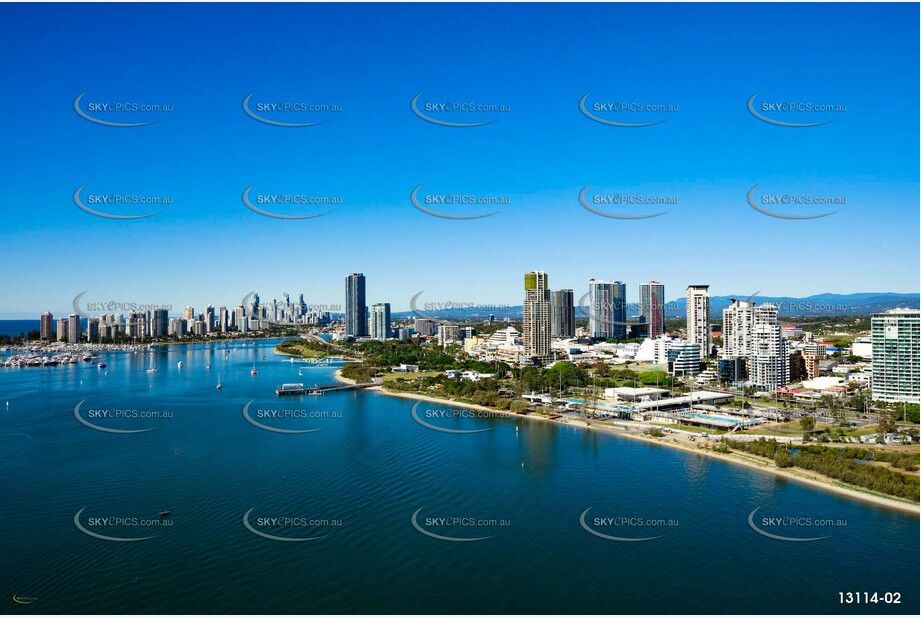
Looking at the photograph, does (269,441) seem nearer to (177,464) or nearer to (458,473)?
(177,464)

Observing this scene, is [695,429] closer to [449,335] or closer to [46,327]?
[449,335]

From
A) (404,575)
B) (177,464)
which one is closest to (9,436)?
(177,464)

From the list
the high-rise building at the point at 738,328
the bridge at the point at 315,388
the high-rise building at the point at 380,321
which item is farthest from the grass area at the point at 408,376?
the high-rise building at the point at 380,321

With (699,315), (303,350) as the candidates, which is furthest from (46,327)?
(699,315)

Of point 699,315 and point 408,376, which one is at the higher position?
point 699,315

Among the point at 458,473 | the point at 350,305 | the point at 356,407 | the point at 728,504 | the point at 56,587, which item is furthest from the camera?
the point at 350,305

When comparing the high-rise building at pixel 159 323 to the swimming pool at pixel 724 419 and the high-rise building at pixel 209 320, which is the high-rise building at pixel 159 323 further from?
the swimming pool at pixel 724 419
